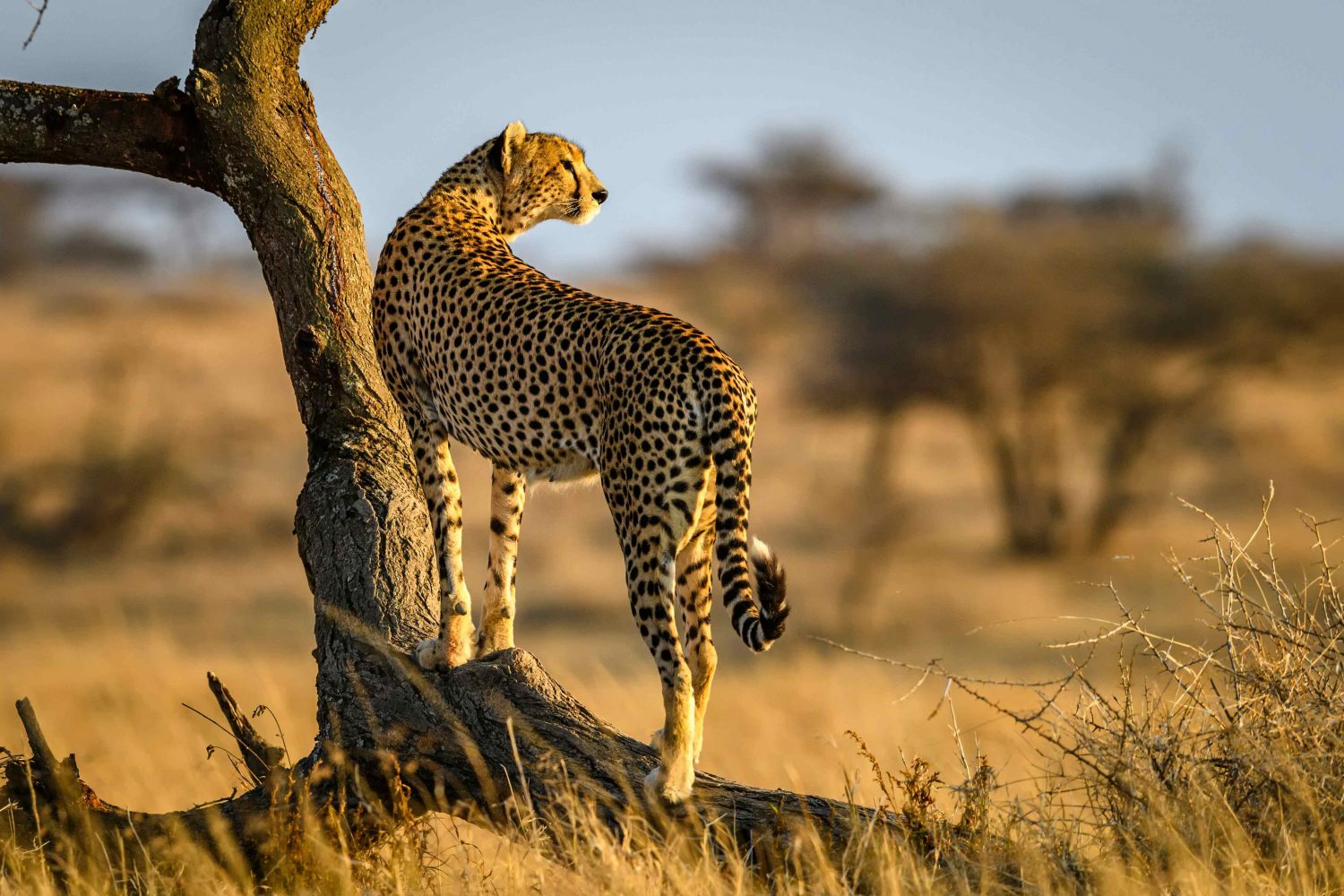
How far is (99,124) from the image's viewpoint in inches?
187

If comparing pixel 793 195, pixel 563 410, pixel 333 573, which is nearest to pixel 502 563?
pixel 333 573

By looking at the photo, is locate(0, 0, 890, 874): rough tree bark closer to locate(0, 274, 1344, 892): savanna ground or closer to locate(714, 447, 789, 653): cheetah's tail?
locate(0, 274, 1344, 892): savanna ground

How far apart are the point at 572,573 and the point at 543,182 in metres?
11.2

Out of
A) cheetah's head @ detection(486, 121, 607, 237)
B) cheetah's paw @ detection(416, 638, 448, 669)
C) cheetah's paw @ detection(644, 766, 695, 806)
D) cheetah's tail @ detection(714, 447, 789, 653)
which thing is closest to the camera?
cheetah's paw @ detection(644, 766, 695, 806)

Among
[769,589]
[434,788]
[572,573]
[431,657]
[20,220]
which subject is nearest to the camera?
[769,589]

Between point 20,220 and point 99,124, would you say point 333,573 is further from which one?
point 20,220

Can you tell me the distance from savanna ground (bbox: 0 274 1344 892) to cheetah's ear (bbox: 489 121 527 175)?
2.08m

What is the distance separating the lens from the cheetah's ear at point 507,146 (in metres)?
4.95

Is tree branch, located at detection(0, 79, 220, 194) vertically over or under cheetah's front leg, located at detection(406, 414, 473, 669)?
over

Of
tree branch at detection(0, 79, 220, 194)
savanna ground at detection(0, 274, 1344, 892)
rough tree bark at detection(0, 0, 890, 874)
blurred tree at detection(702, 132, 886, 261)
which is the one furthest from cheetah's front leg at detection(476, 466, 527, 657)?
blurred tree at detection(702, 132, 886, 261)

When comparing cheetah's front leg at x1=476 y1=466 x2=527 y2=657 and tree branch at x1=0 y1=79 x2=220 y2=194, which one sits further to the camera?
tree branch at x1=0 y1=79 x2=220 y2=194

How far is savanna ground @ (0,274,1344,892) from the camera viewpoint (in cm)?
866

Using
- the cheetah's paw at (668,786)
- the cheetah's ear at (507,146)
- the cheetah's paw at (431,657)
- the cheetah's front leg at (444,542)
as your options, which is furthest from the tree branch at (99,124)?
the cheetah's paw at (668,786)

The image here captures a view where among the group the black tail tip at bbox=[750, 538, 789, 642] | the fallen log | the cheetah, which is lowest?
the fallen log
